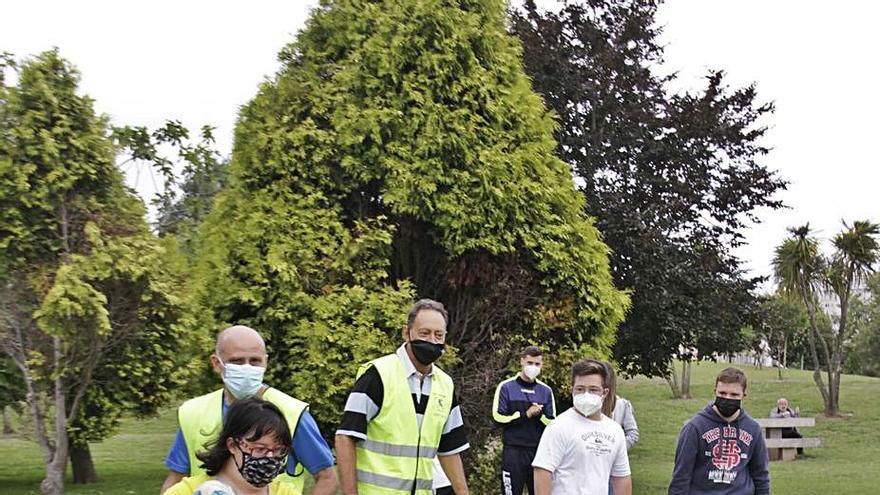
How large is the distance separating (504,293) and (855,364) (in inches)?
Result: 2566

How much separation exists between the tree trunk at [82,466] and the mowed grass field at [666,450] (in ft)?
0.80

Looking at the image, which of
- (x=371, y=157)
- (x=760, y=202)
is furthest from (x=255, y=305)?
(x=760, y=202)

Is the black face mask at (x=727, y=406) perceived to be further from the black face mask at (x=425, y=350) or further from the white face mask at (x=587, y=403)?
the black face mask at (x=425, y=350)

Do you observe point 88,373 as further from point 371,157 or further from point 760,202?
point 760,202

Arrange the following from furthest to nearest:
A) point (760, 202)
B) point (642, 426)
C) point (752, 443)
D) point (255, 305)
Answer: point (642, 426) < point (760, 202) < point (255, 305) < point (752, 443)

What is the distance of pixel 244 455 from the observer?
3449 millimetres

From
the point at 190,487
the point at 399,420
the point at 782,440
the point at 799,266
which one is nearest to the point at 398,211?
the point at 399,420

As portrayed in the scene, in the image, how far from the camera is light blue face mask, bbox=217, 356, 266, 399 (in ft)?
14.7

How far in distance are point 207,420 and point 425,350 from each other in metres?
1.63

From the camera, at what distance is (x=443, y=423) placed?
5.99 metres

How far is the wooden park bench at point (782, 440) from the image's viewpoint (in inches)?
891

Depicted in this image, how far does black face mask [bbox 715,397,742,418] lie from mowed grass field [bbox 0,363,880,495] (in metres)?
10.00

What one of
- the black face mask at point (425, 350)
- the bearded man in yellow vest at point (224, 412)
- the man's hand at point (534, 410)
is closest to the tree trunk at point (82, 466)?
the man's hand at point (534, 410)

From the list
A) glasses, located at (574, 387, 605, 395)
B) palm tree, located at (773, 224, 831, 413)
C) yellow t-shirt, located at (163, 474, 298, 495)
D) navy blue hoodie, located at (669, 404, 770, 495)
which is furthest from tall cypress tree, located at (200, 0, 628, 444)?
palm tree, located at (773, 224, 831, 413)
